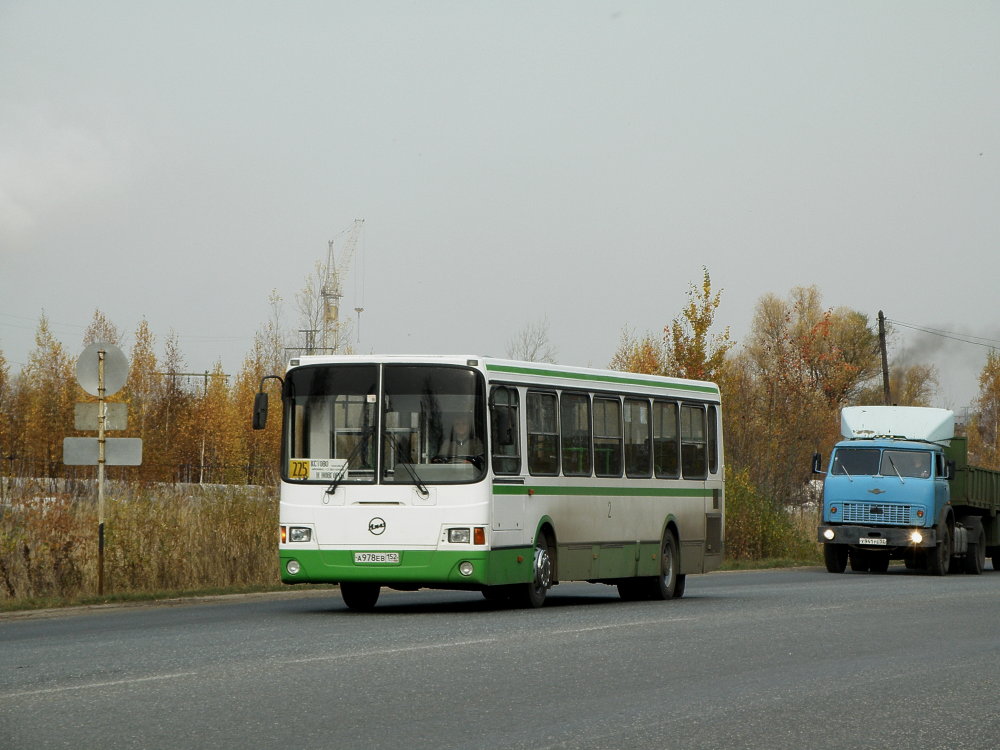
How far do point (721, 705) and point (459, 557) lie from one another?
803 cm

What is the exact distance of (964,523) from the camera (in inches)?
1535

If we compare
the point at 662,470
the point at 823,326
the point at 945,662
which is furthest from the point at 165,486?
the point at 823,326

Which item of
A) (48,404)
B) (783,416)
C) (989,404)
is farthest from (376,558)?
(989,404)

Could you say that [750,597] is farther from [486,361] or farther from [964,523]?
[964,523]

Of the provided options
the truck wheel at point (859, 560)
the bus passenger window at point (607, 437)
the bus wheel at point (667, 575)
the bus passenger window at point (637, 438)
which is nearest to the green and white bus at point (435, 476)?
the bus passenger window at point (607, 437)

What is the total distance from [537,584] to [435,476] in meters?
2.13

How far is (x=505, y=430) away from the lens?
19016mm

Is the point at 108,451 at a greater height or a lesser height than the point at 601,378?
lesser

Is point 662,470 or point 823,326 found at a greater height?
point 823,326

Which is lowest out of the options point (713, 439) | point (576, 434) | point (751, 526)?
point (751, 526)

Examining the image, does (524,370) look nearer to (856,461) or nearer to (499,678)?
(499,678)

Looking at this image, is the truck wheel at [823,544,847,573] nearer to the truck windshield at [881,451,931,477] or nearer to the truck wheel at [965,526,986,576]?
the truck windshield at [881,451,931,477]

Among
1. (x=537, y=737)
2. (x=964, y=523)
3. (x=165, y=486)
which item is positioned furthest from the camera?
(x=964, y=523)

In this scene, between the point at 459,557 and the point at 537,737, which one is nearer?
the point at 537,737
